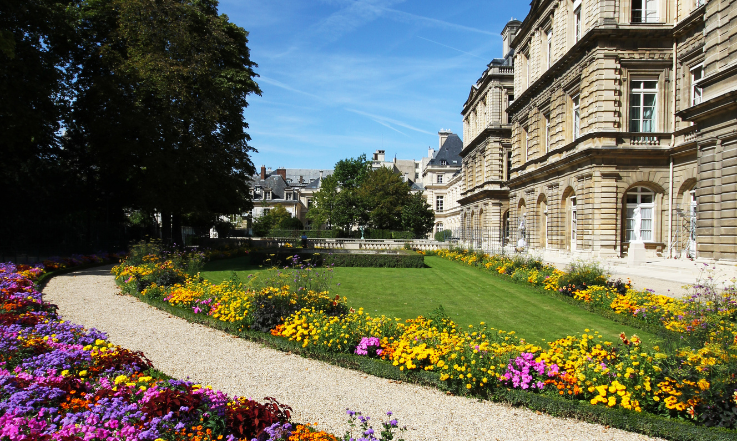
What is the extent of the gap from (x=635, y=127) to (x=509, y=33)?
2561 cm

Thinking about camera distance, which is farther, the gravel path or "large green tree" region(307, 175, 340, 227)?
"large green tree" region(307, 175, 340, 227)

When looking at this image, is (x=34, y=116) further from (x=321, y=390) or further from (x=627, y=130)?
(x=627, y=130)

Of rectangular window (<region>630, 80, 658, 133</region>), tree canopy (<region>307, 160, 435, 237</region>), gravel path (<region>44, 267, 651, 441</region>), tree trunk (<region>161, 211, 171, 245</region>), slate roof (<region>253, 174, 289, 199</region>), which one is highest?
slate roof (<region>253, 174, 289, 199</region>)

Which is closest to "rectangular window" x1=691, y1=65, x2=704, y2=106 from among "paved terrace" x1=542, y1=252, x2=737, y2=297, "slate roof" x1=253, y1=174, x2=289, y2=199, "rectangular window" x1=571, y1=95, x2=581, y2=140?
"rectangular window" x1=571, y1=95, x2=581, y2=140

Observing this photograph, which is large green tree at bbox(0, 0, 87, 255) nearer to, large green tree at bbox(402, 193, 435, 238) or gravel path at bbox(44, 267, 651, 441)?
gravel path at bbox(44, 267, 651, 441)

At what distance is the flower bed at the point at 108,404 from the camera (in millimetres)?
3557

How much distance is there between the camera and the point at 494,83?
38.6 m

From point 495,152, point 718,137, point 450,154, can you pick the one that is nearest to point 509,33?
point 495,152

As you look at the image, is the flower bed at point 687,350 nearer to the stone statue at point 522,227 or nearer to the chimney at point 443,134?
the stone statue at point 522,227

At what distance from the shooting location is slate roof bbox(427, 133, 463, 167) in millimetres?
74562

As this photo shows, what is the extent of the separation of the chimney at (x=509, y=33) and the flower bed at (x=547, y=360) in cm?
3909

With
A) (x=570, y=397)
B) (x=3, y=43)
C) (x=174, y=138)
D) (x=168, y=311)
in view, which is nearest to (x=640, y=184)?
(x=570, y=397)

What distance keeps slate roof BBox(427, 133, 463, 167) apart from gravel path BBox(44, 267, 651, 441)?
68438 millimetres

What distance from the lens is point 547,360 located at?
5.68 metres
